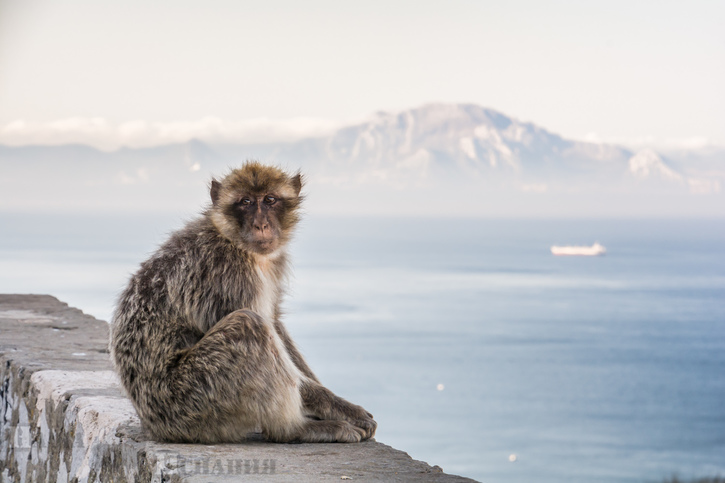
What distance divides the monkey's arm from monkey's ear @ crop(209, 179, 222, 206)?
25.0 inches

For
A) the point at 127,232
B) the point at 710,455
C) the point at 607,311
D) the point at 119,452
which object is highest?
the point at 127,232

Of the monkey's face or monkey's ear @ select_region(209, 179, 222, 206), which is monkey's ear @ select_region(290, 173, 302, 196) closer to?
the monkey's face

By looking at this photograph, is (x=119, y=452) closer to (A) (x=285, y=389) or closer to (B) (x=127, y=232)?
(A) (x=285, y=389)

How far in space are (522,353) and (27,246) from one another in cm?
6641

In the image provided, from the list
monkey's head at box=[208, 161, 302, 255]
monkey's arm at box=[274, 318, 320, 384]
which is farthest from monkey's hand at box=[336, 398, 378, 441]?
monkey's head at box=[208, 161, 302, 255]

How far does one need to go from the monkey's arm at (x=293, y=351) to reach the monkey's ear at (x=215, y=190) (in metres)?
0.64

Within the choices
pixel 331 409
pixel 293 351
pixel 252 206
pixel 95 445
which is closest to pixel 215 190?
pixel 252 206

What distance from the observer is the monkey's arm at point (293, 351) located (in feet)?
12.0

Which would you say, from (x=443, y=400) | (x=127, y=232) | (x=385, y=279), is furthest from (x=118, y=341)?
(x=385, y=279)

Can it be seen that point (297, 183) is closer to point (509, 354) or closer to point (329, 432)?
point (329, 432)

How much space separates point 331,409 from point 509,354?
10597 cm

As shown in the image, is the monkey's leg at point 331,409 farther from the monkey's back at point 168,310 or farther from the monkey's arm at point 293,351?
the monkey's back at point 168,310

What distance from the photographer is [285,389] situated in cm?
314

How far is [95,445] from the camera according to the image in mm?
3387
